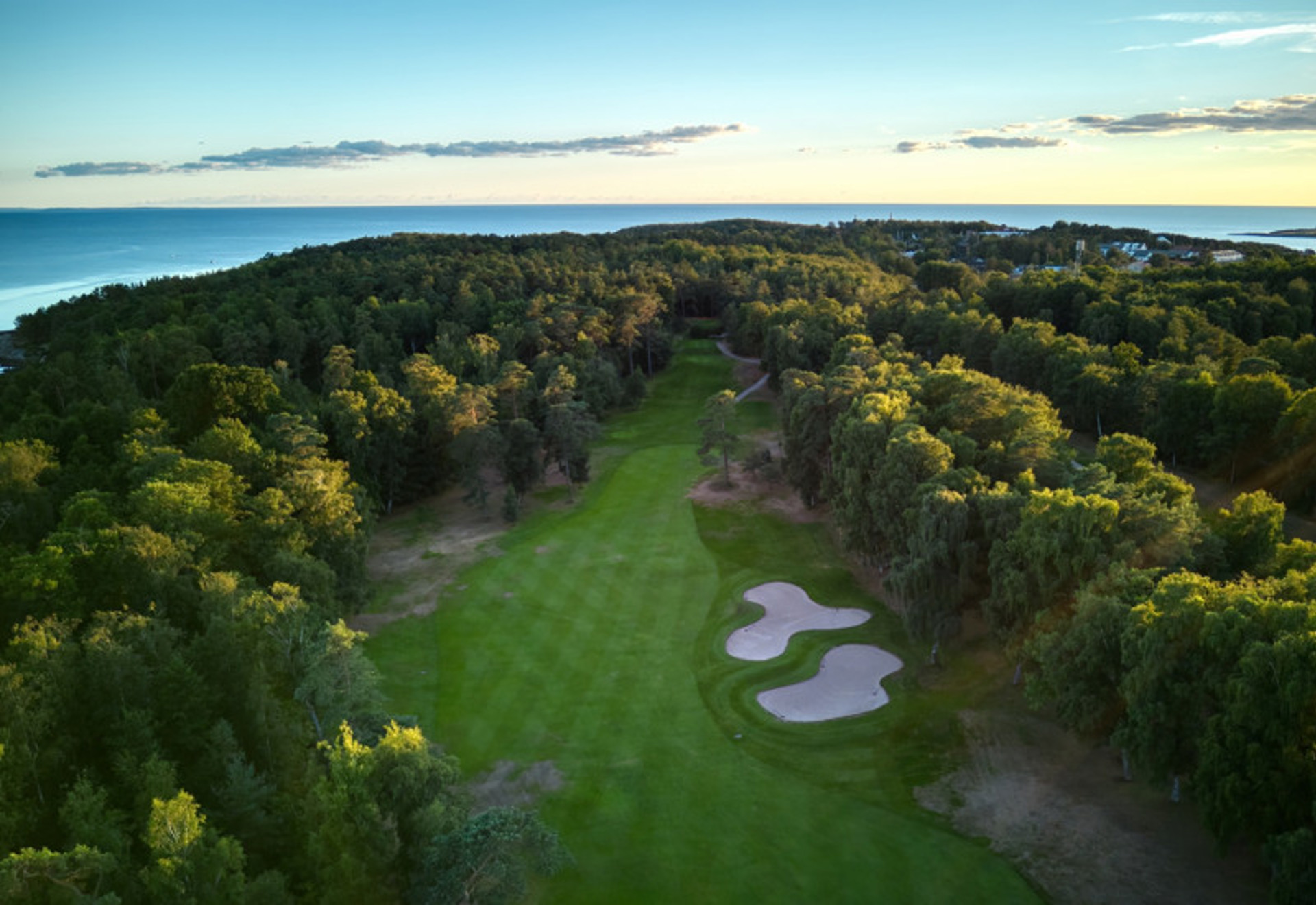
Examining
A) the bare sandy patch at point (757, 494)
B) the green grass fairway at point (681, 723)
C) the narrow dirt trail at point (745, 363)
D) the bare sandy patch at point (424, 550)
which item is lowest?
the green grass fairway at point (681, 723)

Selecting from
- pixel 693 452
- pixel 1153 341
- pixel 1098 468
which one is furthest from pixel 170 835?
pixel 1153 341

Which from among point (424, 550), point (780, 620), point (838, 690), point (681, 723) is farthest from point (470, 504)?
point (838, 690)

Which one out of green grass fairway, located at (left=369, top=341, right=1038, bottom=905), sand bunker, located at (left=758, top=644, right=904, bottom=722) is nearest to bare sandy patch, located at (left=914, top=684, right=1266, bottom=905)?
green grass fairway, located at (left=369, top=341, right=1038, bottom=905)

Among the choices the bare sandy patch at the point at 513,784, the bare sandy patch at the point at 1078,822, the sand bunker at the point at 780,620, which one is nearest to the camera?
the bare sandy patch at the point at 1078,822

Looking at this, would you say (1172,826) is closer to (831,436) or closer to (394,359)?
(831,436)

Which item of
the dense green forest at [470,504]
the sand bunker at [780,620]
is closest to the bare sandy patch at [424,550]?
the dense green forest at [470,504]

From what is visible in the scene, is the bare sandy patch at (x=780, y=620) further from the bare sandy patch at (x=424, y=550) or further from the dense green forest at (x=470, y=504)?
the bare sandy patch at (x=424, y=550)

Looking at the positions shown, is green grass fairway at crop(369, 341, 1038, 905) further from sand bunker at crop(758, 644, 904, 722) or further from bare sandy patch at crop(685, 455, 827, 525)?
bare sandy patch at crop(685, 455, 827, 525)
